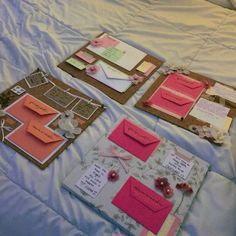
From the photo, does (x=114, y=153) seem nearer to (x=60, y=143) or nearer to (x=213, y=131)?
(x=60, y=143)

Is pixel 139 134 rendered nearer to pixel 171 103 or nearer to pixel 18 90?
pixel 171 103

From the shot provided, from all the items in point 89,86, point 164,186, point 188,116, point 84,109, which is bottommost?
point 164,186

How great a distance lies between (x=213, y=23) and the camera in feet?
5.15

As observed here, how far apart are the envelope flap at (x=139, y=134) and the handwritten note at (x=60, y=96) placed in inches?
8.2

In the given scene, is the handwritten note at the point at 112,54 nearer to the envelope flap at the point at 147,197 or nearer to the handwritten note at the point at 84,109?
the handwritten note at the point at 84,109

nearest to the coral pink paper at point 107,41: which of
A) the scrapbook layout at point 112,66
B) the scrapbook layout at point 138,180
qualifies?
the scrapbook layout at point 112,66

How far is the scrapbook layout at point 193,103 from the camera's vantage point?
108 centimetres

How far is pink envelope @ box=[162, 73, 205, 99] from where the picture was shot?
1.21 meters

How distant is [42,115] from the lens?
1024 millimetres

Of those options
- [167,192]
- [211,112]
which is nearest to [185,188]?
[167,192]

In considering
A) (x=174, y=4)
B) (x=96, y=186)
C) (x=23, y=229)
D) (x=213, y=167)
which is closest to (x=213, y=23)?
(x=174, y=4)

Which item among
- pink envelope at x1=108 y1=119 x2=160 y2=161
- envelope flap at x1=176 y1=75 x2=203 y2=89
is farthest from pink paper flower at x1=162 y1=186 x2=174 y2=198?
envelope flap at x1=176 y1=75 x2=203 y2=89

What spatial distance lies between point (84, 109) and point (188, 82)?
0.43 m

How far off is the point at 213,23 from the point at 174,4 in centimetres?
23
